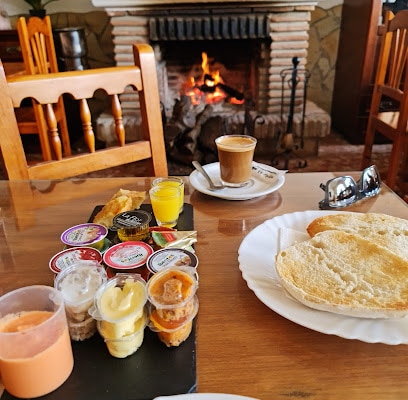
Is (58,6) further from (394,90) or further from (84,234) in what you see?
(84,234)

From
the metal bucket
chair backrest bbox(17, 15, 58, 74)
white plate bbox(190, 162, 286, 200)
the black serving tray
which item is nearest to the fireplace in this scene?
the metal bucket

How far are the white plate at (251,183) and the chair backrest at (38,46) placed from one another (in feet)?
7.22

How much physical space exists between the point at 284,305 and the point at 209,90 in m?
3.15

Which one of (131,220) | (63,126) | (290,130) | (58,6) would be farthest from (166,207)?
(58,6)

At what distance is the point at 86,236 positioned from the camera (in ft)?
2.56

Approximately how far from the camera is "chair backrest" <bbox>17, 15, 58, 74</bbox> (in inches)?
110

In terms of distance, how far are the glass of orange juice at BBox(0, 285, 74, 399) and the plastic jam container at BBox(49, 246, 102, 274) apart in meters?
0.16

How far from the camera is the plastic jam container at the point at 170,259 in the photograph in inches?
25.8

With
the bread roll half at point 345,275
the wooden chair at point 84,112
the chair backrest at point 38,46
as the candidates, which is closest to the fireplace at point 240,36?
the chair backrest at point 38,46

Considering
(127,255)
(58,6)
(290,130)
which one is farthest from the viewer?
(58,6)

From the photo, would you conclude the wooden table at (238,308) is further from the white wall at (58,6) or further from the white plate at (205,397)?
the white wall at (58,6)

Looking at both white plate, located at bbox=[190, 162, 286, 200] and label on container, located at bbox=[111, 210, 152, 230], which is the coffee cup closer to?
white plate, located at bbox=[190, 162, 286, 200]

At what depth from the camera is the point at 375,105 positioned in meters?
2.44

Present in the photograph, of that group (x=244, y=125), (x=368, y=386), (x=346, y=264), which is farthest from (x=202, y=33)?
(x=368, y=386)
